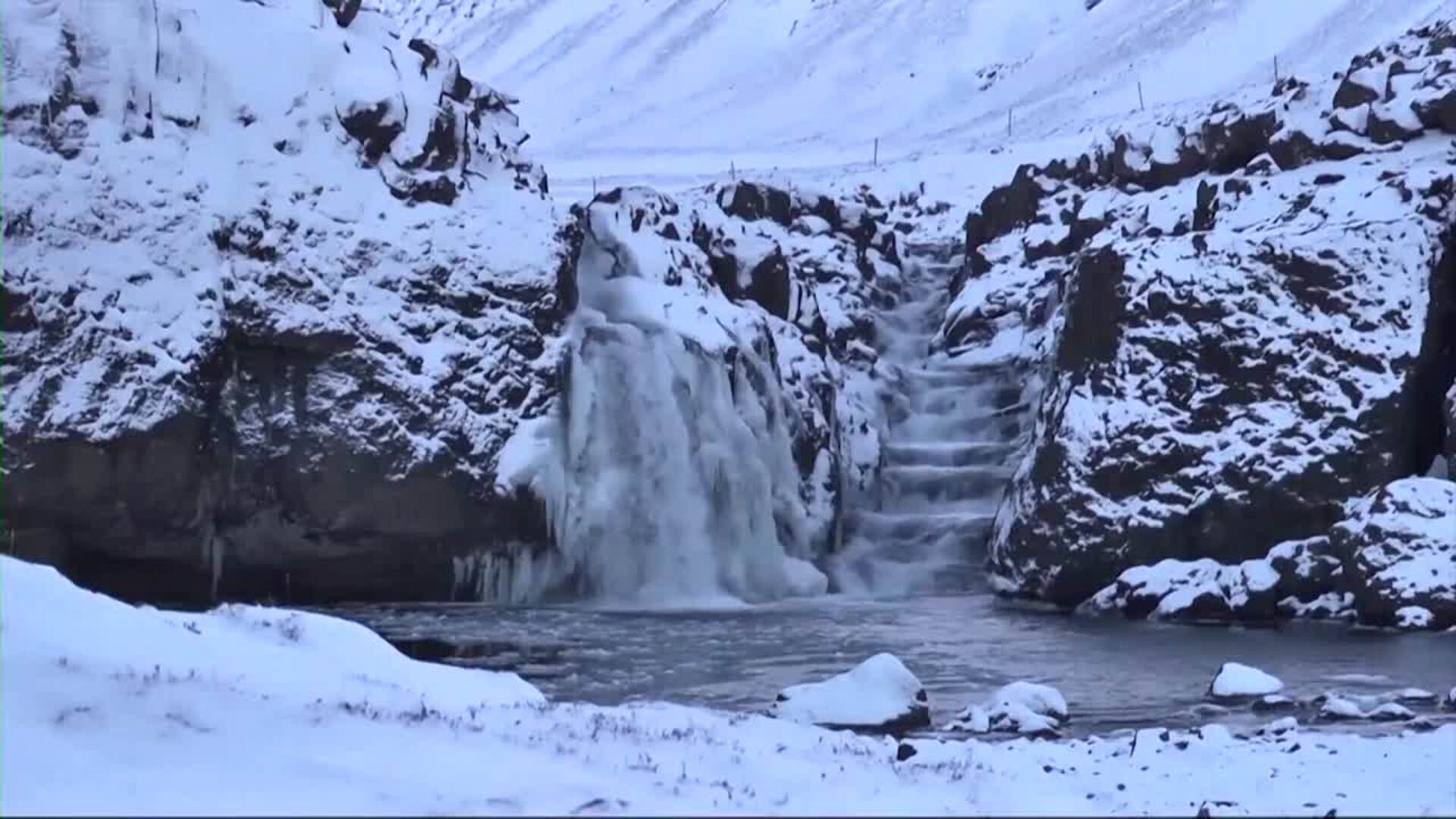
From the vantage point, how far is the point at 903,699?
628 inches

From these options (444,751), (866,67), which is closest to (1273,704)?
(444,751)

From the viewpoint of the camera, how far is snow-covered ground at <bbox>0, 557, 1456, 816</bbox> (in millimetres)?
7270

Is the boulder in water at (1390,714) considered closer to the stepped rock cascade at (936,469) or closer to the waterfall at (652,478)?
the waterfall at (652,478)

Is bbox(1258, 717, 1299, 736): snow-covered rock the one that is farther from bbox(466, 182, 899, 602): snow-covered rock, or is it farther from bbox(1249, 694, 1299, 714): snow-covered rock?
bbox(466, 182, 899, 602): snow-covered rock

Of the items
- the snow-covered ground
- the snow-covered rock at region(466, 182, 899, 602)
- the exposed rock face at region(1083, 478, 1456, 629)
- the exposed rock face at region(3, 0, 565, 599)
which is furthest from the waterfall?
the snow-covered ground

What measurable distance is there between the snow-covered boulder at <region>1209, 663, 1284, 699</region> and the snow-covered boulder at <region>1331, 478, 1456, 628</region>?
8.18 metres

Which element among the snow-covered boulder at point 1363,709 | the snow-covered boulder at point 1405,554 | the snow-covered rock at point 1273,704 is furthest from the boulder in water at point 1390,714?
the snow-covered boulder at point 1405,554

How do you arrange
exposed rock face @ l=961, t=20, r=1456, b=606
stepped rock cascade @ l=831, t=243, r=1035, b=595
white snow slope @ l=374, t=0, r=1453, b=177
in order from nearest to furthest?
exposed rock face @ l=961, t=20, r=1456, b=606 < stepped rock cascade @ l=831, t=243, r=1035, b=595 < white snow slope @ l=374, t=0, r=1453, b=177

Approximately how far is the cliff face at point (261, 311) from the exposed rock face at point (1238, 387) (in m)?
6.47

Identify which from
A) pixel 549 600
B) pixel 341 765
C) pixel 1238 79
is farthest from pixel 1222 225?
pixel 1238 79

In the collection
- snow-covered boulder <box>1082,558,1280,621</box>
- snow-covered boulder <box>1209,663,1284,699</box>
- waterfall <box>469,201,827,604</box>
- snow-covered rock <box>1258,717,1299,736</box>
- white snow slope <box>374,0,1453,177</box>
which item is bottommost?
snow-covered rock <box>1258,717,1299,736</box>

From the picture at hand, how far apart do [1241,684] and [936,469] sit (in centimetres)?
1964

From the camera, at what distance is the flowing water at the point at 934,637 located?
18.9 m

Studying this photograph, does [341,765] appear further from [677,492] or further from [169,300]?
[677,492]
